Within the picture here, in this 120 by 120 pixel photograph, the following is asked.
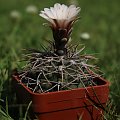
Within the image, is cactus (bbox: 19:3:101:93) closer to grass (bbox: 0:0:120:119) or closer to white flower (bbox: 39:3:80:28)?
white flower (bbox: 39:3:80:28)

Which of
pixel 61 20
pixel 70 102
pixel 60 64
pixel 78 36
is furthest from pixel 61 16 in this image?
pixel 78 36

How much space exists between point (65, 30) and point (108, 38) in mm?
2384

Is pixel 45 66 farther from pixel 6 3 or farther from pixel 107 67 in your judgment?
pixel 6 3

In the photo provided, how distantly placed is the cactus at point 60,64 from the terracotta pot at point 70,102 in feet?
0.14

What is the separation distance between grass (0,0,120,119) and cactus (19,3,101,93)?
0.23 m

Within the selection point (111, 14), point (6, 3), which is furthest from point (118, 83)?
point (6, 3)

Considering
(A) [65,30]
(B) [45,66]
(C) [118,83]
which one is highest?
(A) [65,30]

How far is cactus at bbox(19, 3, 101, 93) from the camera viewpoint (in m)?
1.95

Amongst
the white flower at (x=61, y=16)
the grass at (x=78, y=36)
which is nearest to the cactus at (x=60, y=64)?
the white flower at (x=61, y=16)

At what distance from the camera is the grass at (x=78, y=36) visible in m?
2.51

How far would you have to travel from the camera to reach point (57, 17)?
1.97 m


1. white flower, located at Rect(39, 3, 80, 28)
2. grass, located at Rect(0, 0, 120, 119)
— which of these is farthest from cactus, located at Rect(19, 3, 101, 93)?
grass, located at Rect(0, 0, 120, 119)

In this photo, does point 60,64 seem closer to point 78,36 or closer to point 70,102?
point 70,102

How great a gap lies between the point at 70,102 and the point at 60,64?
187mm
